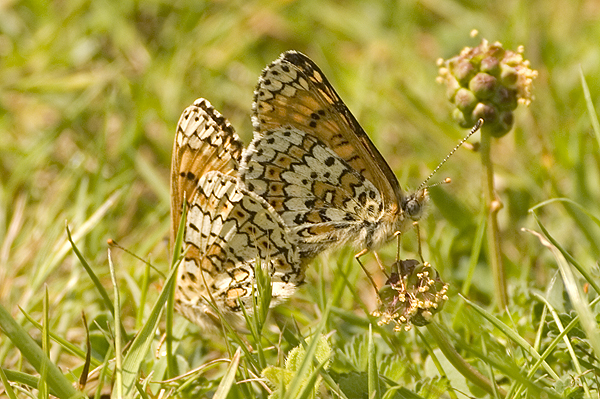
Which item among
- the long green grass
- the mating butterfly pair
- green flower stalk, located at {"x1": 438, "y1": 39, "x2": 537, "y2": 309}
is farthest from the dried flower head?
the mating butterfly pair

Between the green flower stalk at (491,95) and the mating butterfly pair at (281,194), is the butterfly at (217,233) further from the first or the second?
the green flower stalk at (491,95)

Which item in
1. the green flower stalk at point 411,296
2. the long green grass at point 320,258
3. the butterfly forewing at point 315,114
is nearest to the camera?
the green flower stalk at point 411,296

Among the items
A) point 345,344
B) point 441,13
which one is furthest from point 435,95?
point 345,344

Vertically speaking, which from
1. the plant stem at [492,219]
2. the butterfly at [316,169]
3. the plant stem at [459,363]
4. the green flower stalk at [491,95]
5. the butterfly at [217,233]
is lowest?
the butterfly at [217,233]

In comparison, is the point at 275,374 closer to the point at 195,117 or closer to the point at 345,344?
the point at 345,344

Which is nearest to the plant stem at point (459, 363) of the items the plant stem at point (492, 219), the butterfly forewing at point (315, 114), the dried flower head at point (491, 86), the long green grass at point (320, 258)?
the long green grass at point (320, 258)

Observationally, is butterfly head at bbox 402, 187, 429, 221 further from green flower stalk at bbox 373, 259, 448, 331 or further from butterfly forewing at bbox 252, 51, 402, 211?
green flower stalk at bbox 373, 259, 448, 331

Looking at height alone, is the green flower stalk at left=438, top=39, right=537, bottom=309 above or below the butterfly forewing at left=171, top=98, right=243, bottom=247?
above
